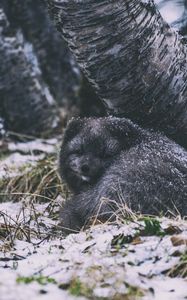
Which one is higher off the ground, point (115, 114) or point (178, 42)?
point (178, 42)

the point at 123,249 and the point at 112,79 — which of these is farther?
the point at 112,79

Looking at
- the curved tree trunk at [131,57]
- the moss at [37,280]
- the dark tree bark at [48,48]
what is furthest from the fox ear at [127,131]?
the dark tree bark at [48,48]

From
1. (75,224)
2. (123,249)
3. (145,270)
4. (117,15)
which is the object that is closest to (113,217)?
(75,224)

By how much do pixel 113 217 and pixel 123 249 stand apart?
0.89 metres

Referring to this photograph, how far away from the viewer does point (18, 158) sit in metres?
7.06

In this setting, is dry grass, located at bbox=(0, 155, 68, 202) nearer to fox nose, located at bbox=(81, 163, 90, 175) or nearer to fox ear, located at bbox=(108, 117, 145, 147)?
fox nose, located at bbox=(81, 163, 90, 175)

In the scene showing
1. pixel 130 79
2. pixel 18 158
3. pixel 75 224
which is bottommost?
pixel 18 158

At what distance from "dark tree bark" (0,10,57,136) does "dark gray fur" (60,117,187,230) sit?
2.73m

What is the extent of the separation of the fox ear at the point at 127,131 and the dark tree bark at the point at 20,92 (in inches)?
123

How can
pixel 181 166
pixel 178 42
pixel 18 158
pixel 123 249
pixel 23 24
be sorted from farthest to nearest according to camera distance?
pixel 23 24
pixel 18 158
pixel 178 42
pixel 181 166
pixel 123 249

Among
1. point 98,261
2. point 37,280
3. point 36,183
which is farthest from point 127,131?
point 37,280

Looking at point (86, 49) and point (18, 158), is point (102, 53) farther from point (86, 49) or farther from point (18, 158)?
point (18, 158)

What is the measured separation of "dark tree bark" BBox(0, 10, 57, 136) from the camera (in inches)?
301

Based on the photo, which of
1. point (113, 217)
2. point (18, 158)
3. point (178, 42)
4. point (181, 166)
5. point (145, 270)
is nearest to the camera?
point (145, 270)
